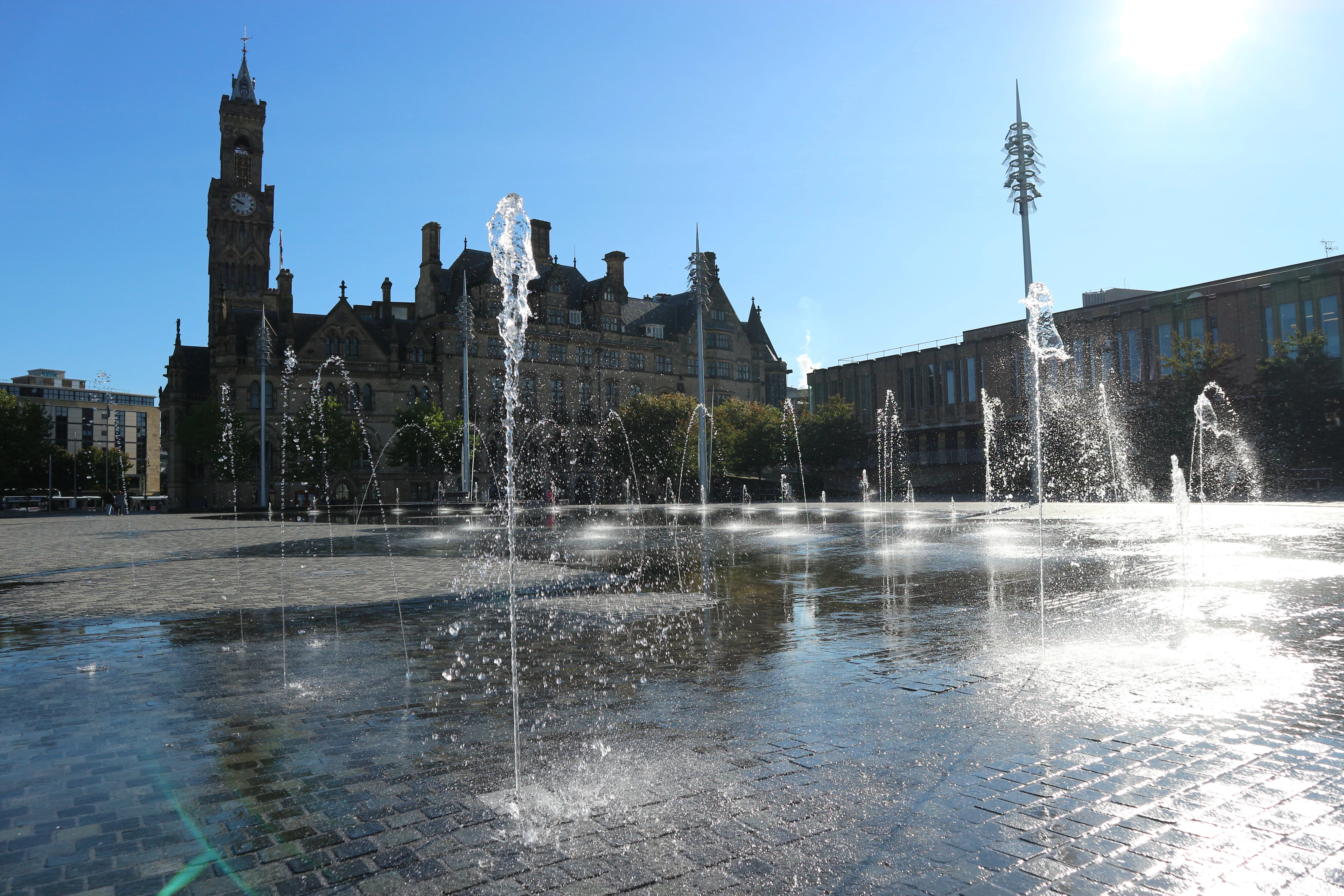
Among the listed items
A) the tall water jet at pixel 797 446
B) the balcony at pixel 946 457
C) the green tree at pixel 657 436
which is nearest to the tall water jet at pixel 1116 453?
the balcony at pixel 946 457

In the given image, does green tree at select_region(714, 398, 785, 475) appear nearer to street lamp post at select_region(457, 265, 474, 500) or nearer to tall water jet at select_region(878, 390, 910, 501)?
tall water jet at select_region(878, 390, 910, 501)

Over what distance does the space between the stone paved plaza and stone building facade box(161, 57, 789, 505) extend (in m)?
56.0

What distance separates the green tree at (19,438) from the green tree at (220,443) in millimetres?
21690

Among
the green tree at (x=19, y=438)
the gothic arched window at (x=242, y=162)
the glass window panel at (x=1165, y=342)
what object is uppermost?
the gothic arched window at (x=242, y=162)

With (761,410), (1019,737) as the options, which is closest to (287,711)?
(1019,737)

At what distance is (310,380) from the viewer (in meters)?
66.2

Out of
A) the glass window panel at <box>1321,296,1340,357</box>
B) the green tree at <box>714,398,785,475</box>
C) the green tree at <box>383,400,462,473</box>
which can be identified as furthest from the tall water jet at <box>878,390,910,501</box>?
the green tree at <box>383,400,462,473</box>

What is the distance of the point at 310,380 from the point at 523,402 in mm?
17900

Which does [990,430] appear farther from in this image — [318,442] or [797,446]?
[318,442]

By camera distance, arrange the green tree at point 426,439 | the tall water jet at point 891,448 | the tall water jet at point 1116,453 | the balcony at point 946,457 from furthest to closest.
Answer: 1. the tall water jet at point 891,448
2. the balcony at point 946,457
3. the green tree at point 426,439
4. the tall water jet at point 1116,453

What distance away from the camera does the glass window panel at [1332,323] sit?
5003cm

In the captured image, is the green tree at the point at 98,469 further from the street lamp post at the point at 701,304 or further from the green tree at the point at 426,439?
the street lamp post at the point at 701,304

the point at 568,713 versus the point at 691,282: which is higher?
the point at 691,282

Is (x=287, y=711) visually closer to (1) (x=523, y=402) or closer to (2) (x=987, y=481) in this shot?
(2) (x=987, y=481)
